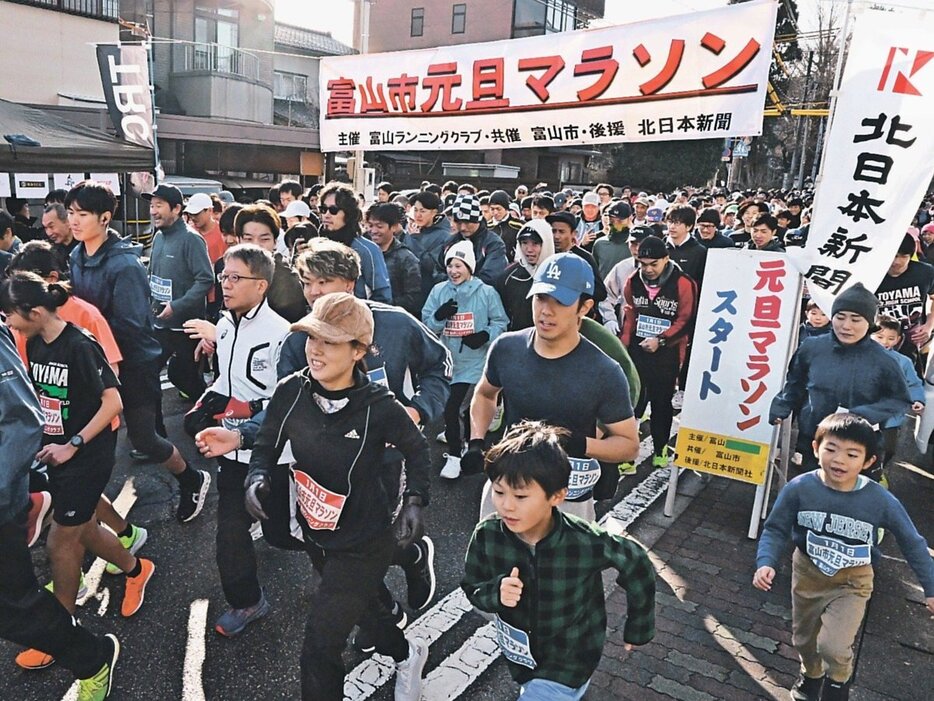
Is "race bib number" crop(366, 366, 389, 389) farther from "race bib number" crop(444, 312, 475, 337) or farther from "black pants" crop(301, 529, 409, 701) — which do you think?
"race bib number" crop(444, 312, 475, 337)

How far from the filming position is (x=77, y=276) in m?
4.70

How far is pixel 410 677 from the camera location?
3256 millimetres

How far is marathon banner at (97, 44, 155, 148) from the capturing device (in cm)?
952

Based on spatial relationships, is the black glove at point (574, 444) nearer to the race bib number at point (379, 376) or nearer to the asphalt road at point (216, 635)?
the race bib number at point (379, 376)

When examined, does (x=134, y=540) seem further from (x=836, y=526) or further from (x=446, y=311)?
(x=836, y=526)

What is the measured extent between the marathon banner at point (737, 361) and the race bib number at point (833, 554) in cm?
175

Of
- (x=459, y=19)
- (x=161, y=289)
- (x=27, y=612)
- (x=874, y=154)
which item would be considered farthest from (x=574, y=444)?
(x=459, y=19)

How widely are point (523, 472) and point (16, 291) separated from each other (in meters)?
2.52

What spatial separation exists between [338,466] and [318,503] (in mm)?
189

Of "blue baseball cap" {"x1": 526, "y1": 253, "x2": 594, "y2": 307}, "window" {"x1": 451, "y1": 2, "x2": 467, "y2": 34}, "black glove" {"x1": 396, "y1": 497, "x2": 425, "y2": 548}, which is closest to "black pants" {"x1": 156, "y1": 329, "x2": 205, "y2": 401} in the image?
"black glove" {"x1": 396, "y1": 497, "x2": 425, "y2": 548}

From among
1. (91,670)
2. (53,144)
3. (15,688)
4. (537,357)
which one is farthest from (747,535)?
(53,144)

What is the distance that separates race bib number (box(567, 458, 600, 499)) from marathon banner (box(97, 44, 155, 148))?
353 inches

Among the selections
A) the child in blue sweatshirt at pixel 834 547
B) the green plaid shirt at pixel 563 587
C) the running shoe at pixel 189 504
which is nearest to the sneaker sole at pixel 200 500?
the running shoe at pixel 189 504

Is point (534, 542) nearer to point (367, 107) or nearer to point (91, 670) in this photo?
point (91, 670)
